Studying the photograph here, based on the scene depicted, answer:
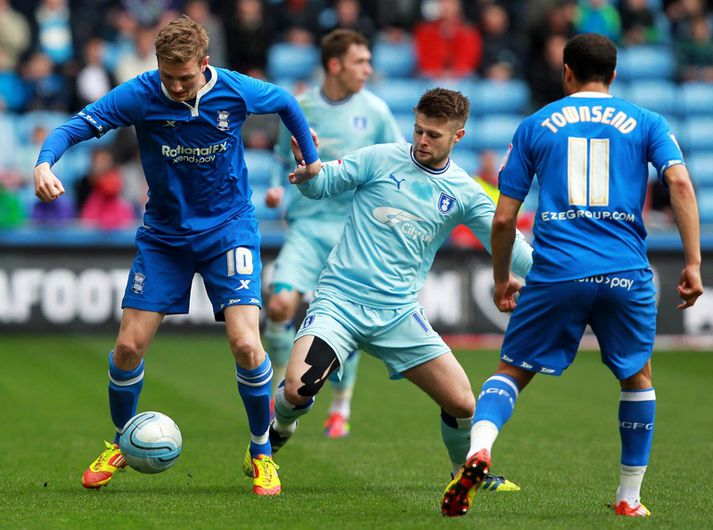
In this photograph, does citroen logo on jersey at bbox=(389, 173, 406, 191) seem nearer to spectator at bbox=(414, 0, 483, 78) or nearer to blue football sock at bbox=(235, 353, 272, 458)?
blue football sock at bbox=(235, 353, 272, 458)

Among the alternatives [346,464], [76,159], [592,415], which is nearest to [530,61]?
[76,159]

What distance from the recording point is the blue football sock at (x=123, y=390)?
23.7 feet

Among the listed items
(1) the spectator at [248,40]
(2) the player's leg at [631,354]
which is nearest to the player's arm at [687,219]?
(2) the player's leg at [631,354]

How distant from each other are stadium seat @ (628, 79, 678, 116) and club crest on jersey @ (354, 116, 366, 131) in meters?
11.3

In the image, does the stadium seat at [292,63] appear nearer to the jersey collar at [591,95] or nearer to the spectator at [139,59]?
the spectator at [139,59]

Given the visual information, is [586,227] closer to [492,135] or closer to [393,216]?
[393,216]

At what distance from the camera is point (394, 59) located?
20.2 metres

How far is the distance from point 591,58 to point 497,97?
13.9 metres

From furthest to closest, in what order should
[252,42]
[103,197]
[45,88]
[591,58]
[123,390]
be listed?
[252,42]
[45,88]
[103,197]
[123,390]
[591,58]

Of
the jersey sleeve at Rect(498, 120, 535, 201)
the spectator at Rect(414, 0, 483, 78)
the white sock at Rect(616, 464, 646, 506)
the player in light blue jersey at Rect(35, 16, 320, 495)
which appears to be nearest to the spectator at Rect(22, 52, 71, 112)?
the spectator at Rect(414, 0, 483, 78)

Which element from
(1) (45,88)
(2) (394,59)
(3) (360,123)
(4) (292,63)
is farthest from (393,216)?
(2) (394,59)

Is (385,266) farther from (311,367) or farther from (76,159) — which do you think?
Answer: (76,159)

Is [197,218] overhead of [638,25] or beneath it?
beneath

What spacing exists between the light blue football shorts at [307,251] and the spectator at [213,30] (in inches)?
381
